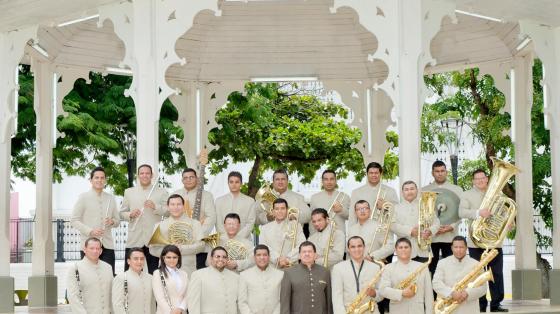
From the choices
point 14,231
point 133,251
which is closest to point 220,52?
point 133,251

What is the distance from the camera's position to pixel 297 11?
18703mm

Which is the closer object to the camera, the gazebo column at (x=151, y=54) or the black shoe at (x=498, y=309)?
the gazebo column at (x=151, y=54)

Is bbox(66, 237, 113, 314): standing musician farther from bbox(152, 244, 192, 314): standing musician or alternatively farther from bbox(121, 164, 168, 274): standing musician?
bbox(121, 164, 168, 274): standing musician

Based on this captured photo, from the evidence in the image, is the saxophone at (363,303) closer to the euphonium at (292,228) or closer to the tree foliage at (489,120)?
the euphonium at (292,228)

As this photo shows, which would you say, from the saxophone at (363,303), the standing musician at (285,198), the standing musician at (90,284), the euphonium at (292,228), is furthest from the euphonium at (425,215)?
the standing musician at (90,284)

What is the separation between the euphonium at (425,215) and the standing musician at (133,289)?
3.25m

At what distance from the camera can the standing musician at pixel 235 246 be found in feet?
43.9

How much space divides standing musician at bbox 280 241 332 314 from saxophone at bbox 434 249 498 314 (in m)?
1.31

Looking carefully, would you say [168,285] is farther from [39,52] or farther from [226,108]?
[226,108]

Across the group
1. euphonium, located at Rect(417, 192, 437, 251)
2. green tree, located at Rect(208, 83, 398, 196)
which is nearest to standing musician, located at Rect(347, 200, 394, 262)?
euphonium, located at Rect(417, 192, 437, 251)

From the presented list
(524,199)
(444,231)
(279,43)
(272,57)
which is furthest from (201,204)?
(272,57)

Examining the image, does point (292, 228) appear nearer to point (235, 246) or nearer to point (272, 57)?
point (235, 246)

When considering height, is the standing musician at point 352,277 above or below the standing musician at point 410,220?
below

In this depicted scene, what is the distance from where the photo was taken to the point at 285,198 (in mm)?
15062
